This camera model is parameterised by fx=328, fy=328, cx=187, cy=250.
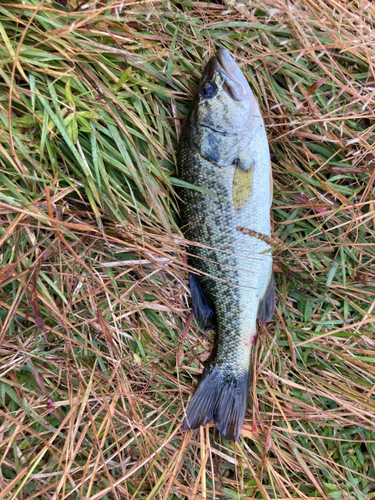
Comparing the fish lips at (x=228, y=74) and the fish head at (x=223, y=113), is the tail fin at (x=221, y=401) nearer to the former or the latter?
the fish head at (x=223, y=113)

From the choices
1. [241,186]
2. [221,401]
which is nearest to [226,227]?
[241,186]

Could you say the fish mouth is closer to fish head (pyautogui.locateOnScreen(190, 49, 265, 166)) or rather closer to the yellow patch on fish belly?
fish head (pyautogui.locateOnScreen(190, 49, 265, 166))

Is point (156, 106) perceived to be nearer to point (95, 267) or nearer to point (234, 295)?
point (95, 267)

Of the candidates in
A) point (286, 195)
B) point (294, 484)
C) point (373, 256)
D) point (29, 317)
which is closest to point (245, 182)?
point (286, 195)

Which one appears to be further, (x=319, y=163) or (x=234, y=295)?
(x=319, y=163)

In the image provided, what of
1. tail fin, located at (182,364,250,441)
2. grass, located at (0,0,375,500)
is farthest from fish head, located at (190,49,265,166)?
tail fin, located at (182,364,250,441)

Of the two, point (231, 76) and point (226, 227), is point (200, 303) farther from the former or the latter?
point (231, 76)
